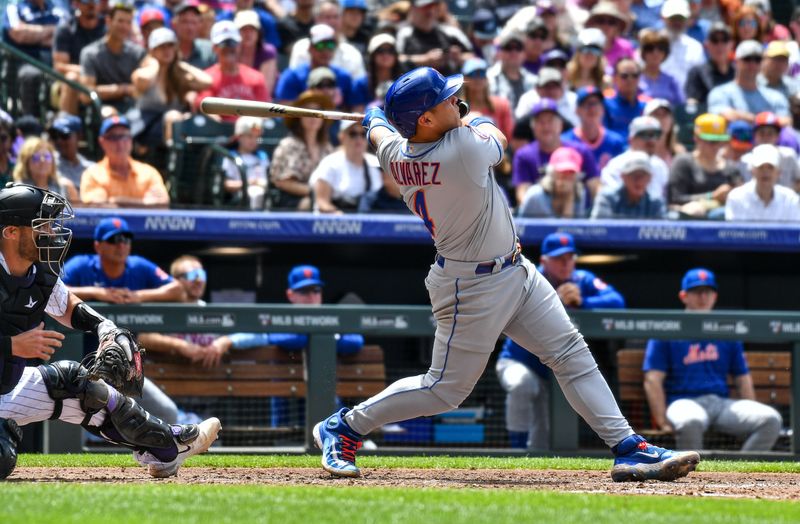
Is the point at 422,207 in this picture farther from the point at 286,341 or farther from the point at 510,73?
the point at 510,73

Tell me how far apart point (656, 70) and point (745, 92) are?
0.87m

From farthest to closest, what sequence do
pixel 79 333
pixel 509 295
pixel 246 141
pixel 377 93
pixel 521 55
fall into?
pixel 521 55, pixel 377 93, pixel 246 141, pixel 79 333, pixel 509 295

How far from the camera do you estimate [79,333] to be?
8.07m

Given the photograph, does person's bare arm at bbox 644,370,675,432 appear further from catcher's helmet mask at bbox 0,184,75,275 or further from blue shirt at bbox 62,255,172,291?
catcher's helmet mask at bbox 0,184,75,275

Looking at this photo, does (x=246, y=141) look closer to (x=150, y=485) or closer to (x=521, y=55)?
(x=521, y=55)

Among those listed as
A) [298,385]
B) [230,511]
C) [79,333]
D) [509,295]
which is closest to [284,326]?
[298,385]

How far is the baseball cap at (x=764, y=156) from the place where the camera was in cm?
1033

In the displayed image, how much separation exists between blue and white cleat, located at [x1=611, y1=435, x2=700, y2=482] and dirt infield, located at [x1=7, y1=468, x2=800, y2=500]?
0.05 meters

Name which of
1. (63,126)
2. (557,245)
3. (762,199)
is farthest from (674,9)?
(63,126)

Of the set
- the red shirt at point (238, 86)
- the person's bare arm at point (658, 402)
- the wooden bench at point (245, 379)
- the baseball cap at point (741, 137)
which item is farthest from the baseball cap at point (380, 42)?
the person's bare arm at point (658, 402)

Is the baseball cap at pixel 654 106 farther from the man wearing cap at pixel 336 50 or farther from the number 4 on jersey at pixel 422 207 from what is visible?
the number 4 on jersey at pixel 422 207

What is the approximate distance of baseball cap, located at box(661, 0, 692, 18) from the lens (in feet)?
43.8

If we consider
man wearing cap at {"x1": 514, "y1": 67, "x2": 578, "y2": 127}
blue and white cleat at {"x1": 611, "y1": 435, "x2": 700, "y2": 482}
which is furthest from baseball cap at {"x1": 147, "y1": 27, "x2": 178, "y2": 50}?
blue and white cleat at {"x1": 611, "y1": 435, "x2": 700, "y2": 482}

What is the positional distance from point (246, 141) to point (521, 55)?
3.03 metres
